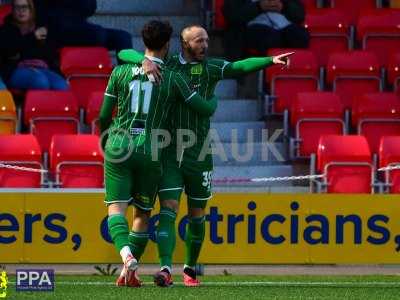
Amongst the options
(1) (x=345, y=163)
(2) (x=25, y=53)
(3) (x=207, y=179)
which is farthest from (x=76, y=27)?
(3) (x=207, y=179)

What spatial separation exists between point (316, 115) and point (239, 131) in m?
0.86

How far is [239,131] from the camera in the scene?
16156mm

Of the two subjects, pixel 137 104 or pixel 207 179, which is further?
pixel 207 179

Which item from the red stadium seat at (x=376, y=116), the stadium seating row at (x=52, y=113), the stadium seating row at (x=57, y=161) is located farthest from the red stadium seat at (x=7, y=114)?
the red stadium seat at (x=376, y=116)

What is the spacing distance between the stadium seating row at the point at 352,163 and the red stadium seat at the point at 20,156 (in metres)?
2.72

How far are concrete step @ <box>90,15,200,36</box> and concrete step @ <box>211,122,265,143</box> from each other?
76.4 inches

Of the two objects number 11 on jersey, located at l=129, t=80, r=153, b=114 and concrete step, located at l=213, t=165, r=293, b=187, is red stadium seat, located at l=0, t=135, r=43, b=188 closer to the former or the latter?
concrete step, located at l=213, t=165, r=293, b=187

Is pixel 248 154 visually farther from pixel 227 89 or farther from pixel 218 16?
pixel 218 16

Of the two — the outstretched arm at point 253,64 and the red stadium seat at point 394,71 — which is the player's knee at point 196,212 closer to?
the outstretched arm at point 253,64

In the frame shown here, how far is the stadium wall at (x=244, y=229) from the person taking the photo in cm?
1264

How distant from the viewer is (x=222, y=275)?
1279 cm

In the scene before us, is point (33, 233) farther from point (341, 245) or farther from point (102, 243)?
point (341, 245)

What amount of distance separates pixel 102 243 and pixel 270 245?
1421mm

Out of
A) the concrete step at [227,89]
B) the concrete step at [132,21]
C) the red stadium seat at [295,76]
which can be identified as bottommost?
the concrete step at [227,89]
